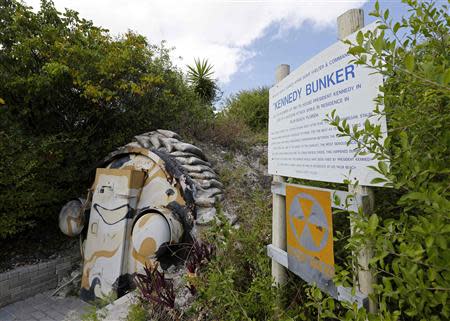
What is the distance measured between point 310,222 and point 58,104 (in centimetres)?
502

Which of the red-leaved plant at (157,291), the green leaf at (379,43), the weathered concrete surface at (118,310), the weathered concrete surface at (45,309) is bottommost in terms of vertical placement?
the weathered concrete surface at (45,309)

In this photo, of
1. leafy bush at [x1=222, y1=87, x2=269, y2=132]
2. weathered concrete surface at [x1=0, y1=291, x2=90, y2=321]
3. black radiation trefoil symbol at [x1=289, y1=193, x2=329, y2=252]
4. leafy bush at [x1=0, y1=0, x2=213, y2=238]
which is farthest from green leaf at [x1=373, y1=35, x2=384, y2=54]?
leafy bush at [x1=222, y1=87, x2=269, y2=132]

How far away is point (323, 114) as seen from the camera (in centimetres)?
187

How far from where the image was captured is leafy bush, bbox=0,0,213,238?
4.26 meters

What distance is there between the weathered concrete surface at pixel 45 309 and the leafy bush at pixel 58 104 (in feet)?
3.56

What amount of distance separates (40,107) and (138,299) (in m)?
3.89

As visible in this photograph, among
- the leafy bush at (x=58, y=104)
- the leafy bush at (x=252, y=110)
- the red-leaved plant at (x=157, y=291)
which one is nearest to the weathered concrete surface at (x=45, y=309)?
the leafy bush at (x=58, y=104)

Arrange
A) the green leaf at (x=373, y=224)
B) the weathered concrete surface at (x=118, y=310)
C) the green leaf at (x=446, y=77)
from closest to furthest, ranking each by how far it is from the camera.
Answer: the green leaf at (x=446, y=77), the green leaf at (x=373, y=224), the weathered concrete surface at (x=118, y=310)

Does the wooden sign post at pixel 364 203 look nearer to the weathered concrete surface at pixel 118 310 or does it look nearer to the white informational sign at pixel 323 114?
the white informational sign at pixel 323 114

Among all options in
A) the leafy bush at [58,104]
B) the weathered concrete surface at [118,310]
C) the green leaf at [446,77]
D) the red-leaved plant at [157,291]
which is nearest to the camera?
the green leaf at [446,77]

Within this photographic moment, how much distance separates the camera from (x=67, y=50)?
4.66m

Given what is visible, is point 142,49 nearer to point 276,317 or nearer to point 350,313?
point 276,317

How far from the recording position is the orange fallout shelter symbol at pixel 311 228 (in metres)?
1.81

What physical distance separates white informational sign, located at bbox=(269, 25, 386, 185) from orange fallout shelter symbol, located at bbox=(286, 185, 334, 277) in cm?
15
